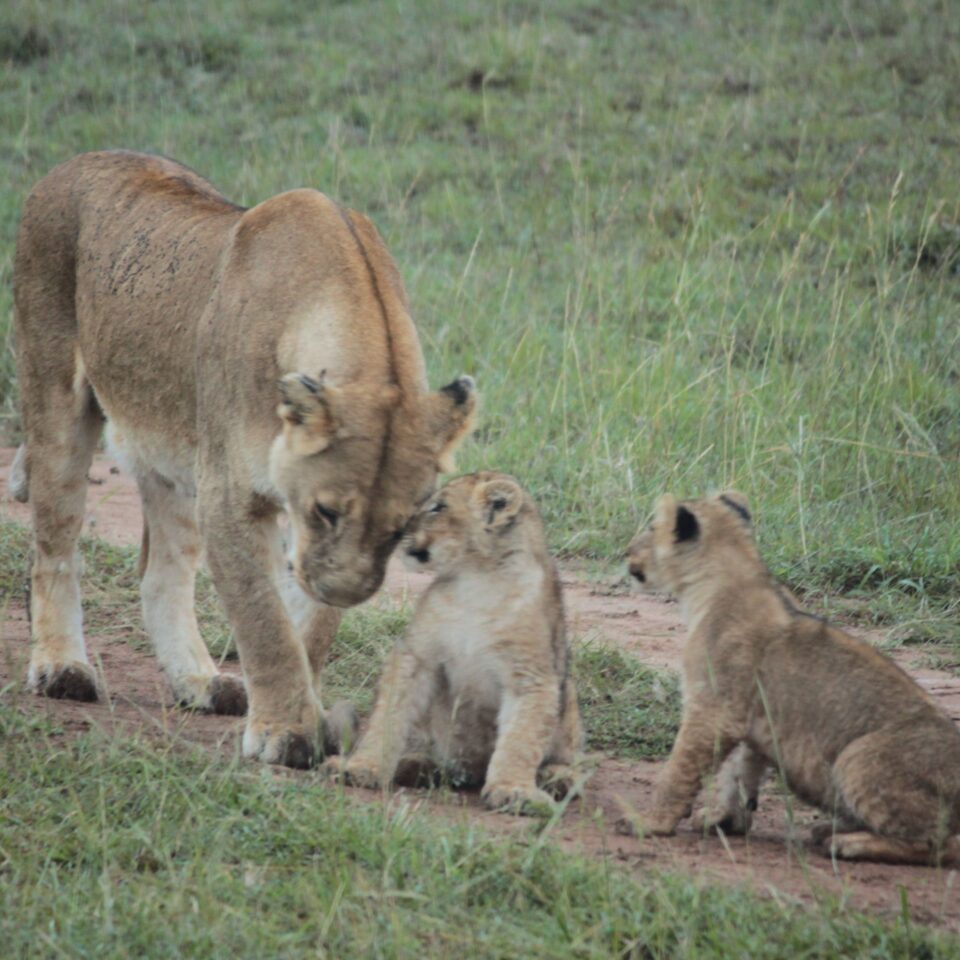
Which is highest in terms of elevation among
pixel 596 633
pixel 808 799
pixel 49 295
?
pixel 49 295

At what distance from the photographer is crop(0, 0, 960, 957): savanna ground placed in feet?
11.1

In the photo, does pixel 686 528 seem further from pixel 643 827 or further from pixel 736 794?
pixel 643 827

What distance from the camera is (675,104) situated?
1417 centimetres

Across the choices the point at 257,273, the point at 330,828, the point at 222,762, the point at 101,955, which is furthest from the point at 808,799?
the point at 257,273

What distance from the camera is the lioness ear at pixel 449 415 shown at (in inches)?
169

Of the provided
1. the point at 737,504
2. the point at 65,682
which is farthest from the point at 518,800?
the point at 65,682

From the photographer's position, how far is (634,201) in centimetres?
1248

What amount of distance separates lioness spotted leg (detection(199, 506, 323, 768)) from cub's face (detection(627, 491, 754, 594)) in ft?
3.20

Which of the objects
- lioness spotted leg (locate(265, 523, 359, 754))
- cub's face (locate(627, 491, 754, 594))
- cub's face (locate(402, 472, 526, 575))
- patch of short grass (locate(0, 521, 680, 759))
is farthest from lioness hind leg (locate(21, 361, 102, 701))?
cub's face (locate(627, 491, 754, 594))

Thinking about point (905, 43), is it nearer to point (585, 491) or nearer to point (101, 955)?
point (585, 491)

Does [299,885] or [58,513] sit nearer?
[299,885]

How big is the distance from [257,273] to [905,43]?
11.6m

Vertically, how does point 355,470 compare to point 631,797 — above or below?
above

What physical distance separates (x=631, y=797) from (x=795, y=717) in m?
0.66
